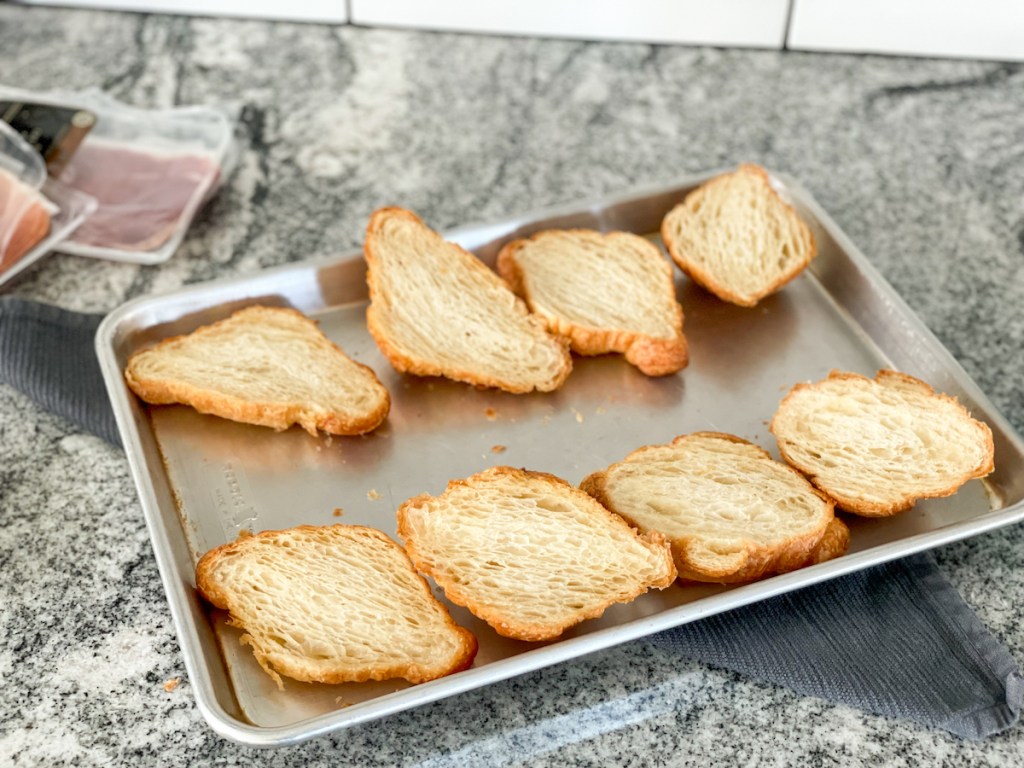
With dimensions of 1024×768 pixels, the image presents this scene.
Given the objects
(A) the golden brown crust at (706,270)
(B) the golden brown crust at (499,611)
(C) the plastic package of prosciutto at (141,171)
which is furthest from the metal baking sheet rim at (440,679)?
(C) the plastic package of prosciutto at (141,171)

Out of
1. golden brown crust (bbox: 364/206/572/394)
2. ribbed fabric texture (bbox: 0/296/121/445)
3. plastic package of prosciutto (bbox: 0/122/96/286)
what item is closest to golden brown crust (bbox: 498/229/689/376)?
golden brown crust (bbox: 364/206/572/394)

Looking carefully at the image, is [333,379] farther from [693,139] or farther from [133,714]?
[693,139]

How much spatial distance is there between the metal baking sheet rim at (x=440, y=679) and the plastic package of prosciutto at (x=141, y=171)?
349 mm

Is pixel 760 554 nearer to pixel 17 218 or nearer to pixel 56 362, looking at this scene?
pixel 56 362

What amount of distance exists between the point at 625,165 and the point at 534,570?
3.96ft

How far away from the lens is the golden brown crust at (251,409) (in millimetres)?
1640

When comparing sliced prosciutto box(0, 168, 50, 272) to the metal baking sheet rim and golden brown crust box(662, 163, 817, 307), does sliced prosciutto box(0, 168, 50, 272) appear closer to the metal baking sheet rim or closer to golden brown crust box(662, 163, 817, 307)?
the metal baking sheet rim

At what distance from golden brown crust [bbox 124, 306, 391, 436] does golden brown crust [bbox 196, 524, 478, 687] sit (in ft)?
0.73

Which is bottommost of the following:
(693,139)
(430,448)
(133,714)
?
(133,714)

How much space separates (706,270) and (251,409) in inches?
30.1

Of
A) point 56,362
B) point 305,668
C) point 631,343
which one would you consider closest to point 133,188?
point 56,362

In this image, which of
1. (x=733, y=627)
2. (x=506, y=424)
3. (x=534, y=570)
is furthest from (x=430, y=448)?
(x=733, y=627)

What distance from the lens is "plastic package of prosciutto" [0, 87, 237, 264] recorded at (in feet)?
6.81

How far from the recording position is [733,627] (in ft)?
4.75
